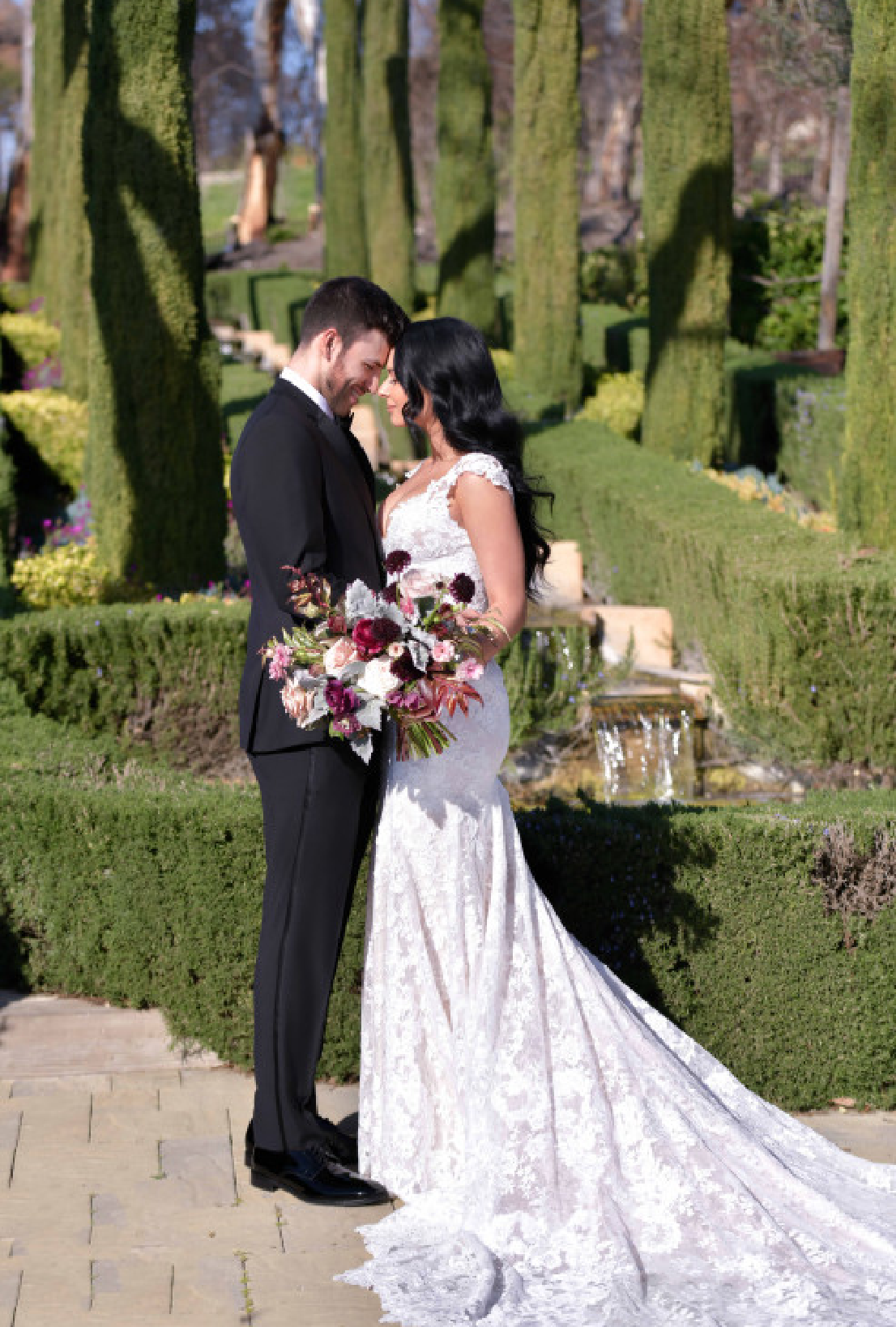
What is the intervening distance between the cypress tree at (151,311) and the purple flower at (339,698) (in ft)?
25.0

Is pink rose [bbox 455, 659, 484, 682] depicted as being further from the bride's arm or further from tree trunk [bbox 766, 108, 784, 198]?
tree trunk [bbox 766, 108, 784, 198]

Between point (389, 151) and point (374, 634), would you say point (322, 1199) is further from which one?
point (389, 151)

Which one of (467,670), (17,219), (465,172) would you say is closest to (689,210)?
(465,172)

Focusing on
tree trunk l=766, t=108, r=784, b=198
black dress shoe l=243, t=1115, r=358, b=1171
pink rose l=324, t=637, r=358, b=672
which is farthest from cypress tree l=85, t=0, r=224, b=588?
tree trunk l=766, t=108, r=784, b=198

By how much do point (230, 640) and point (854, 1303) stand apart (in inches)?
187

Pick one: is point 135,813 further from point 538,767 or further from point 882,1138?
point 538,767

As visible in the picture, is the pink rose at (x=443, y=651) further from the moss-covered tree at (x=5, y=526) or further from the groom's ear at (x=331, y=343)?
the moss-covered tree at (x=5, y=526)

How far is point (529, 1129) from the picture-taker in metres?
3.81

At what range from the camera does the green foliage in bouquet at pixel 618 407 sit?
18.0 meters

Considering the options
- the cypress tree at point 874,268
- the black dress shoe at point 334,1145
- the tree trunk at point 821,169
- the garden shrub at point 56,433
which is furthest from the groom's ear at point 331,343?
the tree trunk at point 821,169

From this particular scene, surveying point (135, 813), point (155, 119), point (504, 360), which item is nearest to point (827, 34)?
point (504, 360)

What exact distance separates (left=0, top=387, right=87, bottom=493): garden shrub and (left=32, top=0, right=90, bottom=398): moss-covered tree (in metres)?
1.16

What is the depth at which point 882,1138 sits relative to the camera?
4.58m

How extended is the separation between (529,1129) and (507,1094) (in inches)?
3.5
